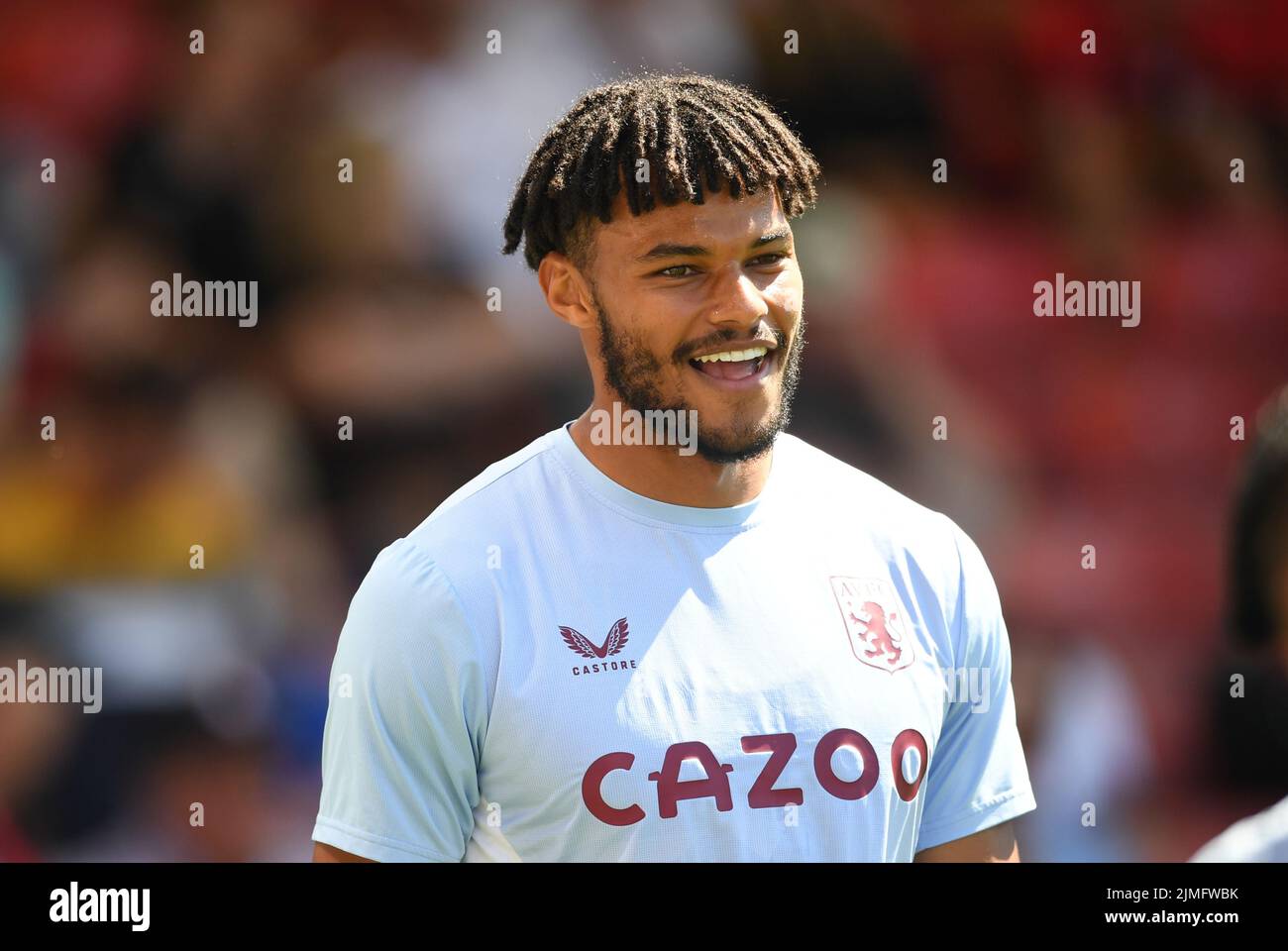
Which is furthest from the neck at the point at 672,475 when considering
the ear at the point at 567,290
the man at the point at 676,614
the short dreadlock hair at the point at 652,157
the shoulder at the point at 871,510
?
the short dreadlock hair at the point at 652,157

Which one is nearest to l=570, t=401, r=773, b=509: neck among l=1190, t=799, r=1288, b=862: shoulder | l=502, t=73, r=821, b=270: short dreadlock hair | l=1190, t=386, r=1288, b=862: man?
l=502, t=73, r=821, b=270: short dreadlock hair

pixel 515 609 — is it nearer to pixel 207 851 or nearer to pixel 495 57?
pixel 207 851

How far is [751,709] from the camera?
7.66ft

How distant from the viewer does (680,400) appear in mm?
2502

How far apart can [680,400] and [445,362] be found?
2397mm

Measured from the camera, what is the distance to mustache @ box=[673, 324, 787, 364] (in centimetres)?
247

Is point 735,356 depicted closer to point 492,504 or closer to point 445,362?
point 492,504

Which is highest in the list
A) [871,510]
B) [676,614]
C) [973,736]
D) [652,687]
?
[871,510]

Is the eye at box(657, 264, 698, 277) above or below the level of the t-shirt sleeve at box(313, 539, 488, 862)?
above

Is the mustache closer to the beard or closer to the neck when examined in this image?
the beard

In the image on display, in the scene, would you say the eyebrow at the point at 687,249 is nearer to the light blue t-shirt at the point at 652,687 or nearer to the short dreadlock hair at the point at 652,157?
the short dreadlock hair at the point at 652,157

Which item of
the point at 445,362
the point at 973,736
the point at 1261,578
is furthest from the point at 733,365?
the point at 445,362

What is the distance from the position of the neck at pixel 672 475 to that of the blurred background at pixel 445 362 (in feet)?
7.50

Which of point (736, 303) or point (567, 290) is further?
point (567, 290)
